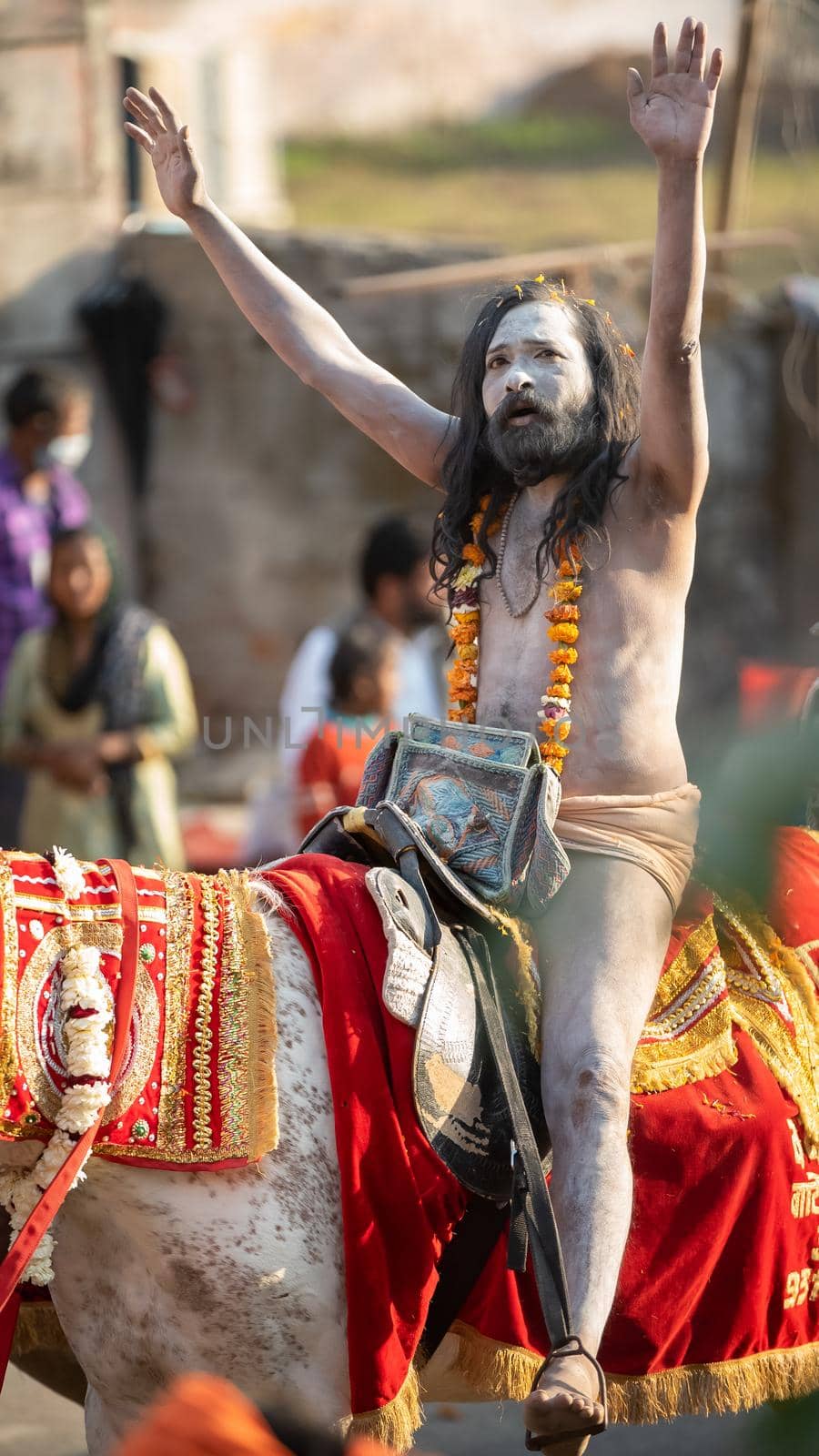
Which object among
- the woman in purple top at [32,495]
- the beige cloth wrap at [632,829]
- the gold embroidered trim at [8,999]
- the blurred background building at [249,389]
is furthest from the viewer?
the blurred background building at [249,389]

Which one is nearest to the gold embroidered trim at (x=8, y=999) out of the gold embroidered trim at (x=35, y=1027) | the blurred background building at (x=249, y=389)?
the gold embroidered trim at (x=35, y=1027)

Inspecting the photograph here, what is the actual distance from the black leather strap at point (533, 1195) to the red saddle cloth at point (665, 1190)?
0.12m

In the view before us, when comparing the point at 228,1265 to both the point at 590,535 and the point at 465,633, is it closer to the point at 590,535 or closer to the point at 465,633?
the point at 465,633

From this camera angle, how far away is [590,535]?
3043 mm

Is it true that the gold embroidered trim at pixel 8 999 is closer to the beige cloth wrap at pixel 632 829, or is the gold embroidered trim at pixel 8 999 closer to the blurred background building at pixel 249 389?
the beige cloth wrap at pixel 632 829

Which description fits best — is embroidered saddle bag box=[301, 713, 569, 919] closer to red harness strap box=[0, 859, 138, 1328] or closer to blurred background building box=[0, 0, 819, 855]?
red harness strap box=[0, 859, 138, 1328]

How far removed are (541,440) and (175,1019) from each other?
1.20 m

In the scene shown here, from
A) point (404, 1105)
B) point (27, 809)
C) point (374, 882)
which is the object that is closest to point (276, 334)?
point (374, 882)

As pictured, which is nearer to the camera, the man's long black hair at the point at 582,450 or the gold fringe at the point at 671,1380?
the gold fringe at the point at 671,1380

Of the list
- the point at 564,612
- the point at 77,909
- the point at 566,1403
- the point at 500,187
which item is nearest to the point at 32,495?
the point at 564,612

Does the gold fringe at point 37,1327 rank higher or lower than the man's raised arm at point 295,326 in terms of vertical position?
lower

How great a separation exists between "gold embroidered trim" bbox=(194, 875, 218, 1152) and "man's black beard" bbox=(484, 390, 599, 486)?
984 mm

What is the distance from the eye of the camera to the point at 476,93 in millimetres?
29672

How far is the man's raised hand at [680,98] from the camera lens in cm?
272
